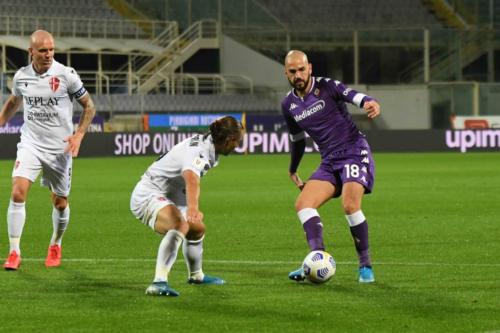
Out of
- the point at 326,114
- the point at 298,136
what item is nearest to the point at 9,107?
the point at 298,136

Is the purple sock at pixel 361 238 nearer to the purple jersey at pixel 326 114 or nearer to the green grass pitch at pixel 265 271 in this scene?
the green grass pitch at pixel 265 271

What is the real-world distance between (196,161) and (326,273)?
4.81 feet

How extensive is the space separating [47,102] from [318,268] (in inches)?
145

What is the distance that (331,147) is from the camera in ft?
36.8

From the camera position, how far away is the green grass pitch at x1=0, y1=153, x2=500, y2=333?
8609 mm

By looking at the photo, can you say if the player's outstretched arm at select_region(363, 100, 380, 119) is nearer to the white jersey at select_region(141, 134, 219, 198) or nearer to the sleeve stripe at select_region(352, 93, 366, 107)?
the sleeve stripe at select_region(352, 93, 366, 107)

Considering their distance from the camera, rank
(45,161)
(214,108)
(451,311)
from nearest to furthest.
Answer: (451,311), (45,161), (214,108)

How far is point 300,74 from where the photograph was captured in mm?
10859

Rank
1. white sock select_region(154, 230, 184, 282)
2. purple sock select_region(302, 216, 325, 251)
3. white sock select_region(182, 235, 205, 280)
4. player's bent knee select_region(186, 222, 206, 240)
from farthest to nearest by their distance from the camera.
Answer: purple sock select_region(302, 216, 325, 251) < white sock select_region(182, 235, 205, 280) < player's bent knee select_region(186, 222, 206, 240) < white sock select_region(154, 230, 184, 282)

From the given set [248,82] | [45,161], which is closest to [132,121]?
[248,82]

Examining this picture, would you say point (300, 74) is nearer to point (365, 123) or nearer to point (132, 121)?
point (132, 121)

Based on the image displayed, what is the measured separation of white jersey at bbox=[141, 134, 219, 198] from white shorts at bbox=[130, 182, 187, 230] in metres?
0.05

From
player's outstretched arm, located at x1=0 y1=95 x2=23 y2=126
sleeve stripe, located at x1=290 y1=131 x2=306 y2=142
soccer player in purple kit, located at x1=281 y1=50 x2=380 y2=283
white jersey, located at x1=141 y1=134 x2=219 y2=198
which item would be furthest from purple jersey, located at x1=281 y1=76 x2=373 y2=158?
player's outstretched arm, located at x1=0 y1=95 x2=23 y2=126

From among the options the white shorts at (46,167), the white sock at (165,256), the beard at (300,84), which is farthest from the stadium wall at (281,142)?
the white sock at (165,256)
